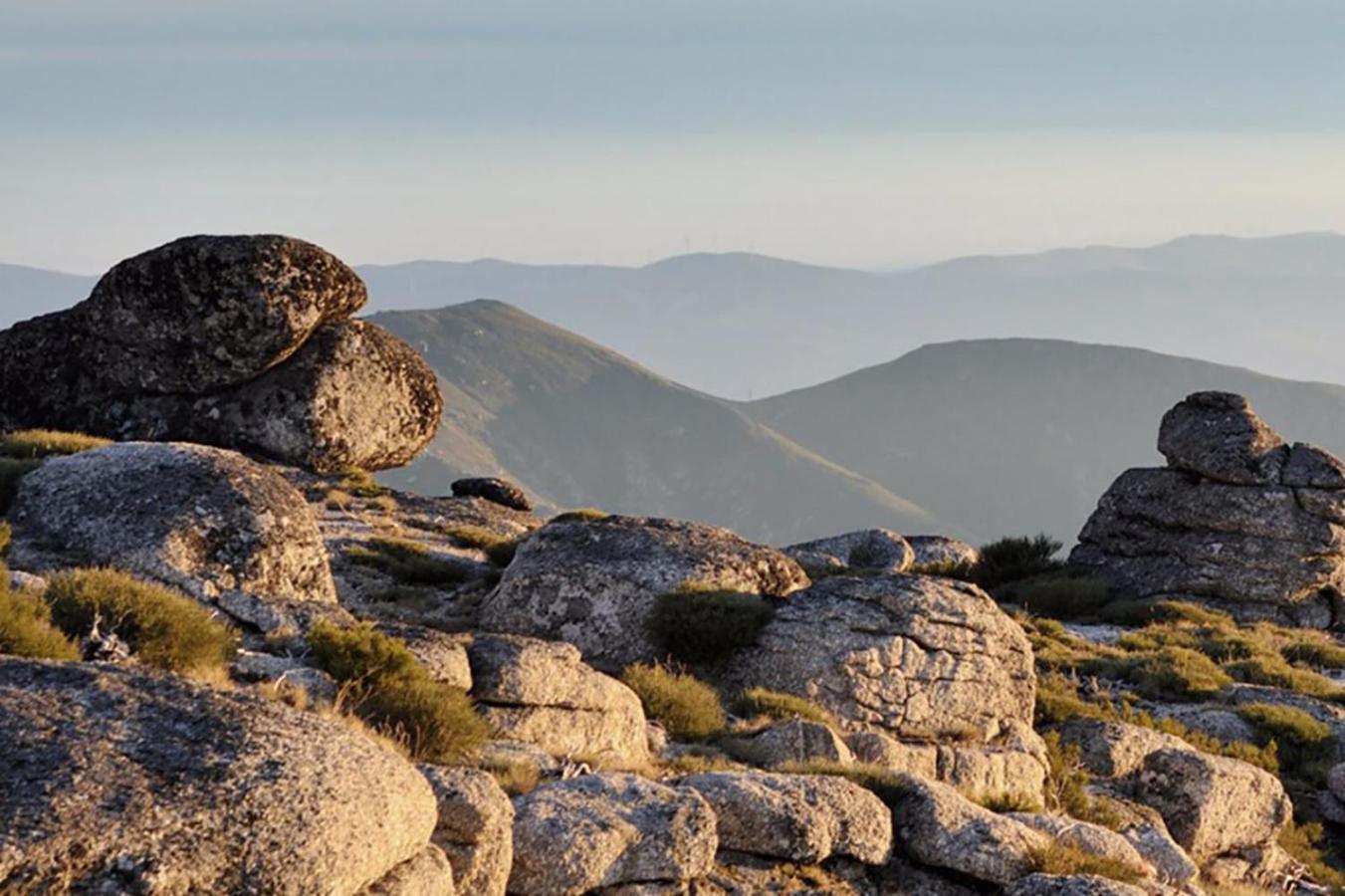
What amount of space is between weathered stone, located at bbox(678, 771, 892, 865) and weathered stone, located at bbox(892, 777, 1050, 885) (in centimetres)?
29

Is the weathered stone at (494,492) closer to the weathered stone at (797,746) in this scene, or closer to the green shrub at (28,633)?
the weathered stone at (797,746)

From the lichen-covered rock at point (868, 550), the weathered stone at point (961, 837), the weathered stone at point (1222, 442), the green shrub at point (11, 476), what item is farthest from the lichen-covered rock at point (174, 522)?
the weathered stone at point (1222, 442)

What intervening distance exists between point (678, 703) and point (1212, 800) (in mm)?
8274

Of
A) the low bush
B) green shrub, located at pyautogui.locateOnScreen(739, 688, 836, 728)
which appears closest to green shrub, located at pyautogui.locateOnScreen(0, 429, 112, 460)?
green shrub, located at pyautogui.locateOnScreen(739, 688, 836, 728)

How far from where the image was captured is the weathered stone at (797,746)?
1692cm

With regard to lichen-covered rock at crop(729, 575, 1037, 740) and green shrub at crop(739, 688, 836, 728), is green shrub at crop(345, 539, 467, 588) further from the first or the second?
green shrub at crop(739, 688, 836, 728)

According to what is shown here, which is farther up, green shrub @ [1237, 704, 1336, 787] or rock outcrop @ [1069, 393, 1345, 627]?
rock outcrop @ [1069, 393, 1345, 627]

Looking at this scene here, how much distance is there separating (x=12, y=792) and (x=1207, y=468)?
38060mm

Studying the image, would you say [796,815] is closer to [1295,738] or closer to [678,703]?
[678,703]

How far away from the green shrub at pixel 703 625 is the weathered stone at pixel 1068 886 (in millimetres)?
8348

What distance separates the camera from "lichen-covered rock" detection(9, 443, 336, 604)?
19.0m

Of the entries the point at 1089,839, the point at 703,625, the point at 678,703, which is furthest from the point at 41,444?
the point at 1089,839

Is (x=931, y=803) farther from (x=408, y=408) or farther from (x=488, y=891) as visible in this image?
(x=408, y=408)

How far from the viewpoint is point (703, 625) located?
21.8m
